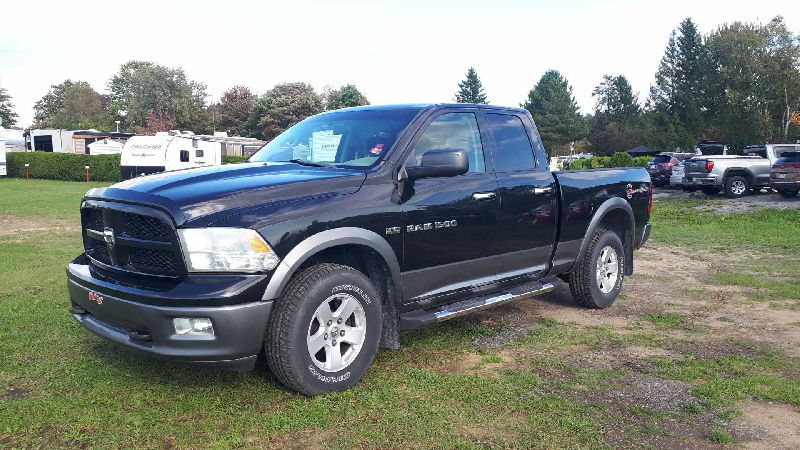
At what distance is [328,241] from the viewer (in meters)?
3.93

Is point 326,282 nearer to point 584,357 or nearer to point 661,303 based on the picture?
point 584,357

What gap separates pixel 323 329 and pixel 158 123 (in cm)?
6462

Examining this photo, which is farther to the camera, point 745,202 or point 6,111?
point 6,111

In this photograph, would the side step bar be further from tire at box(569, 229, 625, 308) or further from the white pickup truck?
the white pickup truck

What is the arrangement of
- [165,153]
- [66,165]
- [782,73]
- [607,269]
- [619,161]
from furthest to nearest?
[782,73]
[66,165]
[619,161]
[165,153]
[607,269]

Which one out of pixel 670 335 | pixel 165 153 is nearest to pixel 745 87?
pixel 165 153

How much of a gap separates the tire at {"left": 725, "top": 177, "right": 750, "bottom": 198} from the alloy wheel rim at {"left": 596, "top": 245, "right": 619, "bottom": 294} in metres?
17.2

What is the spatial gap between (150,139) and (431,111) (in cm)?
2607

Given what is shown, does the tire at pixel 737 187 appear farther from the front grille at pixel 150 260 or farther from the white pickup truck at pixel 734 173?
the front grille at pixel 150 260

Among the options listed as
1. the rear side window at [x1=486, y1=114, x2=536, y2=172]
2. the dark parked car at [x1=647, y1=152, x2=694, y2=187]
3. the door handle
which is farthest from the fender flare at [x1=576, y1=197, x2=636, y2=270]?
the dark parked car at [x1=647, y1=152, x2=694, y2=187]

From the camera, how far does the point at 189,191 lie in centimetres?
381

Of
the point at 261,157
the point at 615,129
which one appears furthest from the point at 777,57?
the point at 261,157

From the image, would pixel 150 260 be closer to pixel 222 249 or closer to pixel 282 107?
pixel 222 249

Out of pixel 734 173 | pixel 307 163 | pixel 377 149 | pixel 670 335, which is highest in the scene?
pixel 377 149
